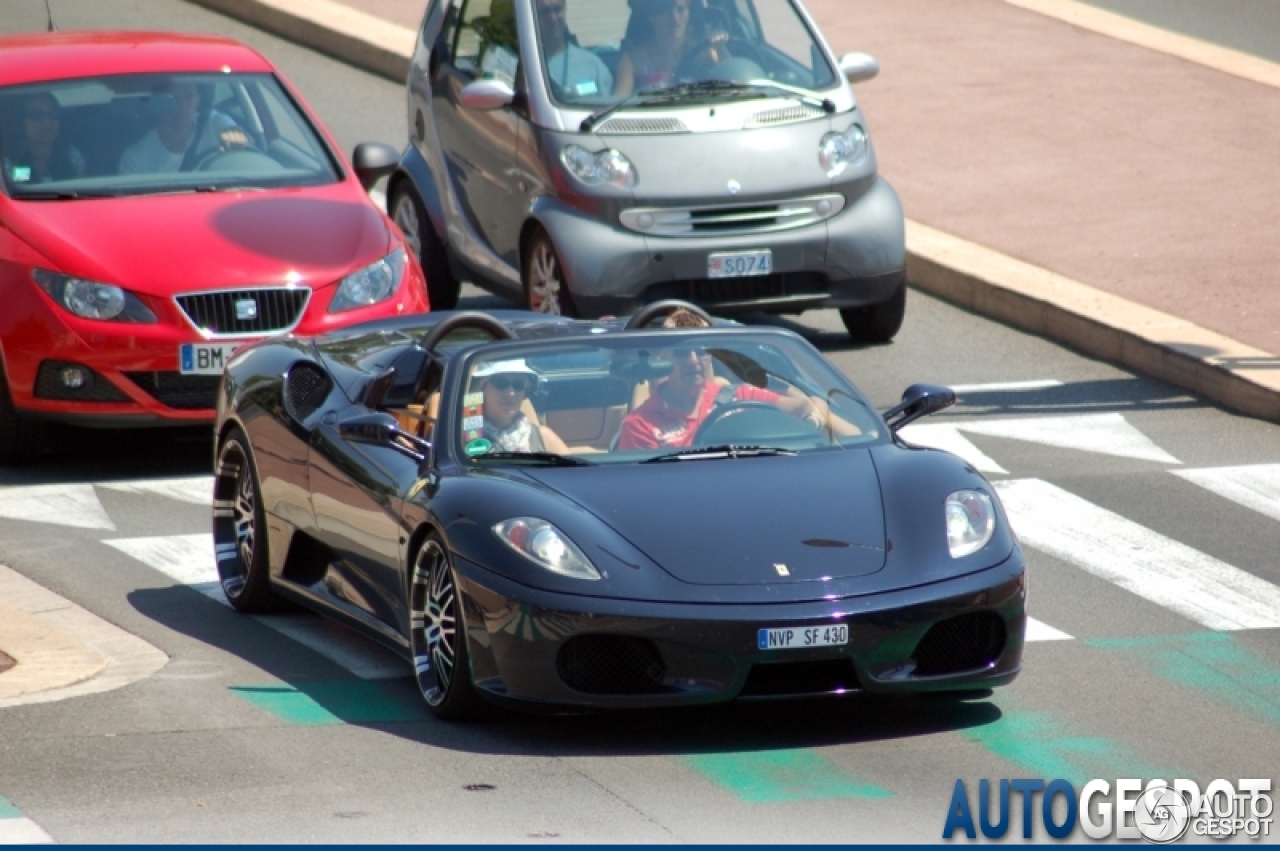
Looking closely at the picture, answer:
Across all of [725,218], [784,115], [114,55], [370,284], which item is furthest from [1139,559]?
[114,55]

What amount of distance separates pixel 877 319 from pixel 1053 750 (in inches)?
302

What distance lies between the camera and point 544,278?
15102 millimetres

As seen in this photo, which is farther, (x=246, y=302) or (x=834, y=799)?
(x=246, y=302)

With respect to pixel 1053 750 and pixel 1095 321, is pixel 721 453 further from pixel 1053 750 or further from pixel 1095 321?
pixel 1095 321

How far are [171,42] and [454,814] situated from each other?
823 cm

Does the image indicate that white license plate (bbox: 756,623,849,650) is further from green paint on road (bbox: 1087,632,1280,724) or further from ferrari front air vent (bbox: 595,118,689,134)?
ferrari front air vent (bbox: 595,118,689,134)

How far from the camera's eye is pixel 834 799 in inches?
299

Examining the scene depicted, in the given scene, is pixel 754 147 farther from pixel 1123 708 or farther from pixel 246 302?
pixel 1123 708

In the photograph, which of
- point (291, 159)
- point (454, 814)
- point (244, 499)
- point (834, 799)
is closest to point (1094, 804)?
point (834, 799)

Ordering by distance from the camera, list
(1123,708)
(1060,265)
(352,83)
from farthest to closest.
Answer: (352,83), (1060,265), (1123,708)

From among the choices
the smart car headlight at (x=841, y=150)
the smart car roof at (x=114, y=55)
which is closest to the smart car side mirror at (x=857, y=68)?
the smart car headlight at (x=841, y=150)

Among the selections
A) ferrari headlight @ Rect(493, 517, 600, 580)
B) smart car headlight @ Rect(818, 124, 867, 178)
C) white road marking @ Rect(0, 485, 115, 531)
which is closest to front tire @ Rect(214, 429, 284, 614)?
white road marking @ Rect(0, 485, 115, 531)

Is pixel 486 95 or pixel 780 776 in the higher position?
pixel 486 95

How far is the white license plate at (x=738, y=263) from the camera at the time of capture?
1486cm
